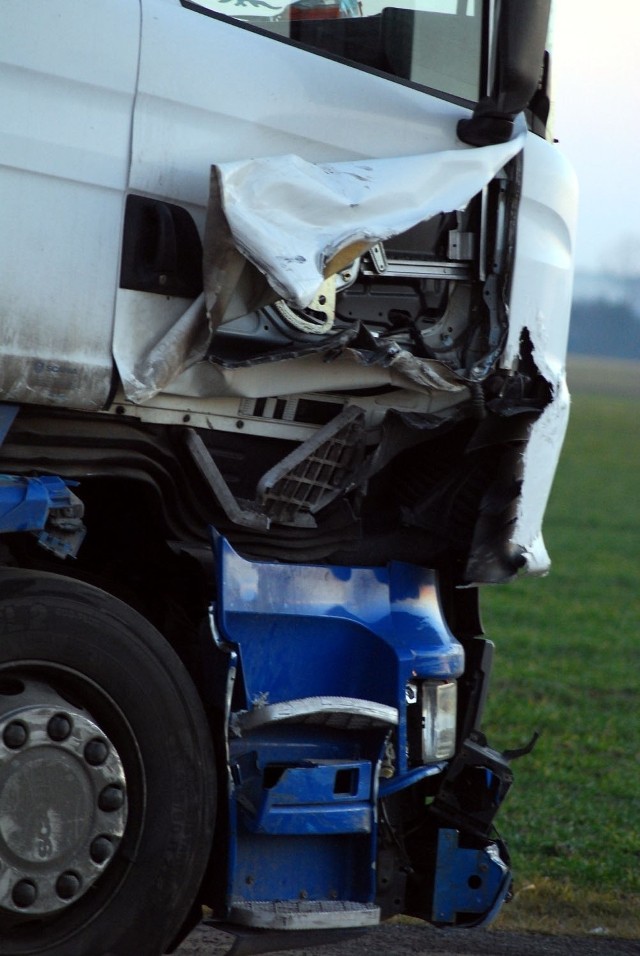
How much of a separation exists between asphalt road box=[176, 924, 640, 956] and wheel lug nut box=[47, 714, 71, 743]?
5.47 ft

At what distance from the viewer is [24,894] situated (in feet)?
11.6

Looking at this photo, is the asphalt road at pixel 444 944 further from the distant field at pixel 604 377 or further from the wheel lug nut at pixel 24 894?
the distant field at pixel 604 377

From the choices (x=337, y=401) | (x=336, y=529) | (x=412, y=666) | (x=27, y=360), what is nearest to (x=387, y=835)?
(x=412, y=666)

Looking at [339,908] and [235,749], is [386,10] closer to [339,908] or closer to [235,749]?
[235,749]

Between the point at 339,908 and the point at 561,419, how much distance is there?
65.4 inches

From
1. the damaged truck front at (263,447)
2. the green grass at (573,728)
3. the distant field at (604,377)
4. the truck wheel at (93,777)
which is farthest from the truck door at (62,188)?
the distant field at (604,377)

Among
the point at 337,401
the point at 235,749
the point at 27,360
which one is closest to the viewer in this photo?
the point at 27,360

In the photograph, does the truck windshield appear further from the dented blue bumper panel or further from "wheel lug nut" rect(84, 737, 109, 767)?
"wheel lug nut" rect(84, 737, 109, 767)

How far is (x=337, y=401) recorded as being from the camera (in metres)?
4.25

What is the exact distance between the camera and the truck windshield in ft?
14.1

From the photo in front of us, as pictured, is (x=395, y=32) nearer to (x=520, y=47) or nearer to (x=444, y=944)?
(x=520, y=47)

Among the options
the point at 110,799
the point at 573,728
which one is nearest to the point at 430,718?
the point at 110,799

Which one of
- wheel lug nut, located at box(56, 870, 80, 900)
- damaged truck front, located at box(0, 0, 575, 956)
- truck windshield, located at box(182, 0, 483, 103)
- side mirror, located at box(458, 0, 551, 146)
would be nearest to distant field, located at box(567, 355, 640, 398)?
truck windshield, located at box(182, 0, 483, 103)

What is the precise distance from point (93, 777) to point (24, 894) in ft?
1.04
